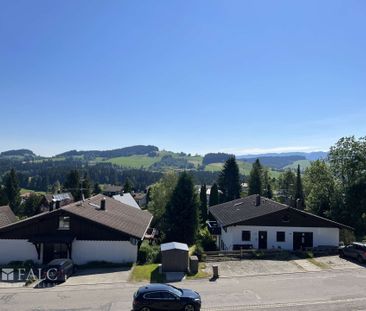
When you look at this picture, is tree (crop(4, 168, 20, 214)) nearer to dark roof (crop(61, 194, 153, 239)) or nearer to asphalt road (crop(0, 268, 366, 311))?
dark roof (crop(61, 194, 153, 239))

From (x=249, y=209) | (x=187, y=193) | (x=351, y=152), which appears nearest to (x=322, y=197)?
(x=351, y=152)

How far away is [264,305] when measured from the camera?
23.5 m

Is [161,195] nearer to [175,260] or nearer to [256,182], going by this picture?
[256,182]

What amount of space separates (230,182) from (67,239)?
227ft

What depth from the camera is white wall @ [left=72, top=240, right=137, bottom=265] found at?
35812 millimetres

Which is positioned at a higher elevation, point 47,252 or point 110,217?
point 110,217

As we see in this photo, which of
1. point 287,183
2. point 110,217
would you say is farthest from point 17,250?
point 287,183

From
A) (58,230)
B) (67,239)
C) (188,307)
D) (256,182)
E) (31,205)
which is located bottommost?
(188,307)

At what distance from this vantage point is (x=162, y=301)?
844 inches

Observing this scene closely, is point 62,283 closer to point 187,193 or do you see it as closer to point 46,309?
point 46,309

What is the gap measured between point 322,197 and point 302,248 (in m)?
26.4

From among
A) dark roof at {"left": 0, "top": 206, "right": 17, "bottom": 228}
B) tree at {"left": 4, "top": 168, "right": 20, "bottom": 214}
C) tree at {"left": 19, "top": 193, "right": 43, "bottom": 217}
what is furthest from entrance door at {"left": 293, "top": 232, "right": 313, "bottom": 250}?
tree at {"left": 4, "top": 168, "right": 20, "bottom": 214}

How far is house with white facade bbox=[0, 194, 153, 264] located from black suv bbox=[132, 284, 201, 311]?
14.2 metres

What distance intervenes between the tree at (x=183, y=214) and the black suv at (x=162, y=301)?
959 inches
